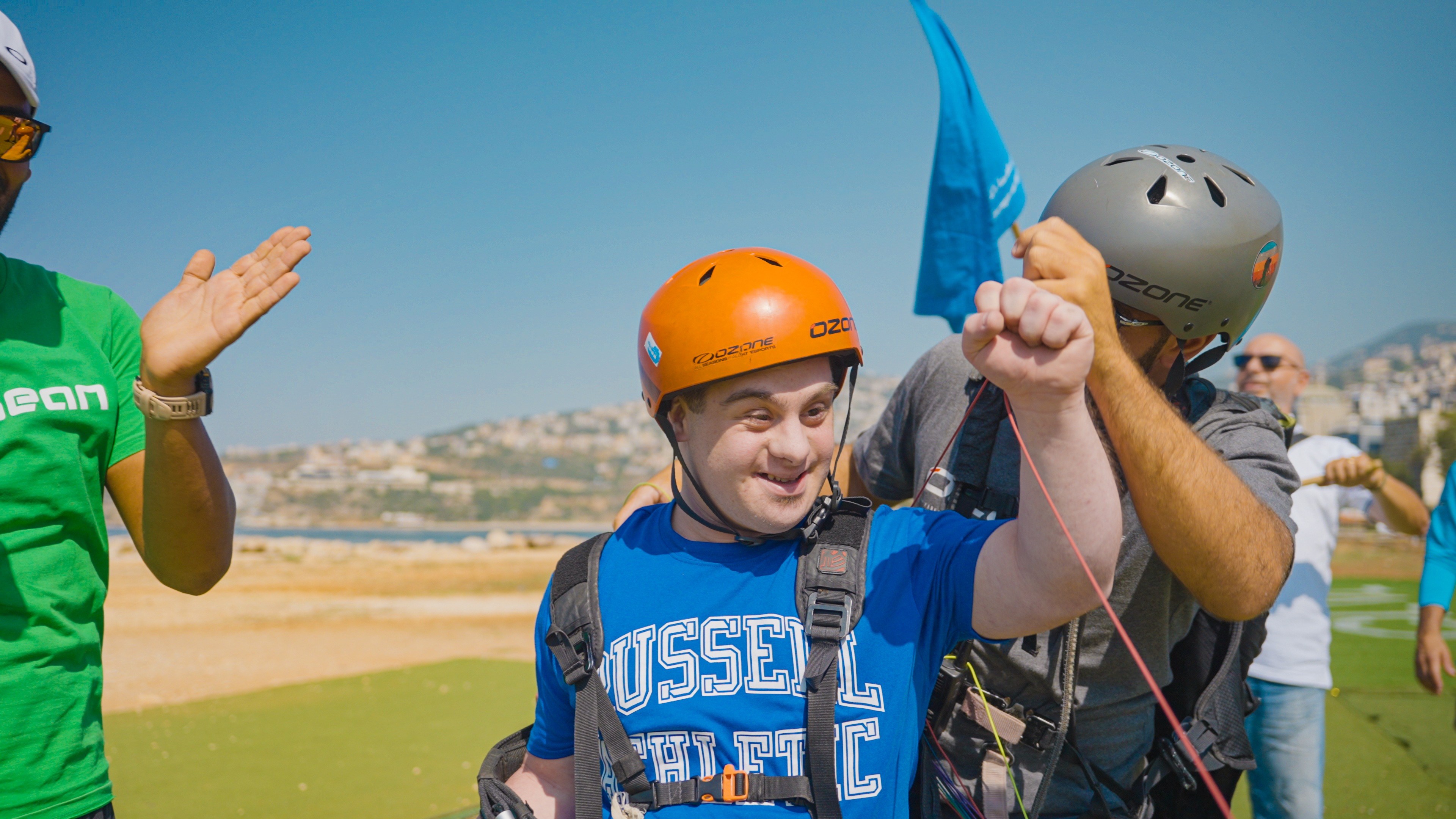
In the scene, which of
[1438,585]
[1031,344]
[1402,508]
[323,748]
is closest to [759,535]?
[1031,344]

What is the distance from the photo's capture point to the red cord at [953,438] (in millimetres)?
2545

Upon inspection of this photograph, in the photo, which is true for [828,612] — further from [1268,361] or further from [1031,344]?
[1268,361]

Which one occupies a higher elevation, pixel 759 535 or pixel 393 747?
pixel 759 535

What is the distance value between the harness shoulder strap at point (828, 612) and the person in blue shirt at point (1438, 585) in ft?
14.7

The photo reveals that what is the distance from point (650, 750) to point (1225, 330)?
2.18 m

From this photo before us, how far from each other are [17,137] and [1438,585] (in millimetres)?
6711

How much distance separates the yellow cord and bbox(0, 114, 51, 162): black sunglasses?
9.62 ft

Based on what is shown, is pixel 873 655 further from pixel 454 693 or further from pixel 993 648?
pixel 454 693

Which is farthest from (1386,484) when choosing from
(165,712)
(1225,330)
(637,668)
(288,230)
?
(165,712)

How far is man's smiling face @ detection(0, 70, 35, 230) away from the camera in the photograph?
2.13 meters

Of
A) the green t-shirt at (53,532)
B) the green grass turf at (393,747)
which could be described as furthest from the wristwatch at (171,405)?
the green grass turf at (393,747)

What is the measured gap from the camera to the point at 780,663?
192cm

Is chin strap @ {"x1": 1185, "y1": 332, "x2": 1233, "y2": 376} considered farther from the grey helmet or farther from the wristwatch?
the wristwatch

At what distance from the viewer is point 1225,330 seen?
2.66 metres
